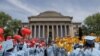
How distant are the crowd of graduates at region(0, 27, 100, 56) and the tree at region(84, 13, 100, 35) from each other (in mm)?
74258

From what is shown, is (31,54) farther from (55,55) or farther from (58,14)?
(58,14)

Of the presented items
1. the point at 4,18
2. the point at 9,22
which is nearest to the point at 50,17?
the point at 9,22

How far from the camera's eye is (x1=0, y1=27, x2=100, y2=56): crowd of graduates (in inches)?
345

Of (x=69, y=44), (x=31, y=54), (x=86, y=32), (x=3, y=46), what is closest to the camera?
(x=3, y=46)

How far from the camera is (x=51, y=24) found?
118688 millimetres

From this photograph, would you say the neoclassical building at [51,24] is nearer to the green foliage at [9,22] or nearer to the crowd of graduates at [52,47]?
the green foliage at [9,22]

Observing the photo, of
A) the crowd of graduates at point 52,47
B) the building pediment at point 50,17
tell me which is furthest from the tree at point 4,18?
the crowd of graduates at point 52,47

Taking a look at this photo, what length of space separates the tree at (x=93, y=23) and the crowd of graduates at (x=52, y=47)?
74.3m

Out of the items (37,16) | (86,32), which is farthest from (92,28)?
(37,16)

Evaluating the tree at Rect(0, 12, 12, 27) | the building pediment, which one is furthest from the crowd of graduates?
the building pediment

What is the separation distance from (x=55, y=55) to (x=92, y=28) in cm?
7732

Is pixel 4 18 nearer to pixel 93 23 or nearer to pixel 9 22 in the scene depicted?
pixel 9 22

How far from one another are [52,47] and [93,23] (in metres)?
75.2

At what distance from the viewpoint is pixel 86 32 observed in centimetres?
9600
